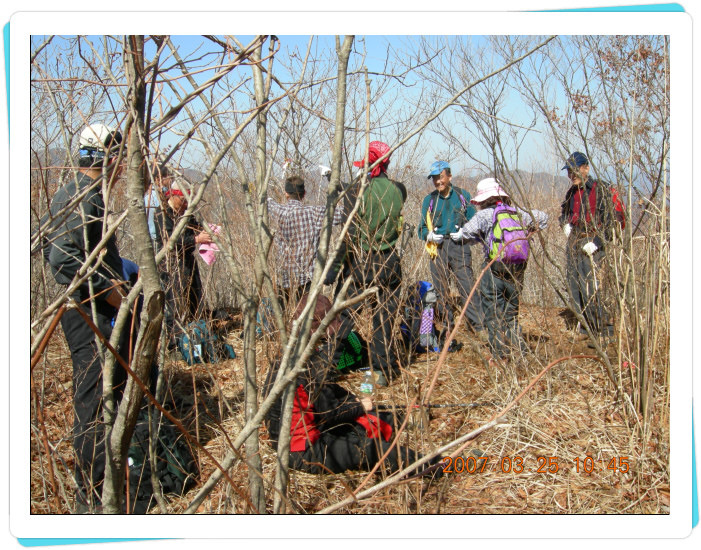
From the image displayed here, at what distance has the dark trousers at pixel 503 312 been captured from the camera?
3.60 m

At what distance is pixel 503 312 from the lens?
3715 millimetres

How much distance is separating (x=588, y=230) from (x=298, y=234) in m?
2.13

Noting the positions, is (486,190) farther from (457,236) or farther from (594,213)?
(594,213)

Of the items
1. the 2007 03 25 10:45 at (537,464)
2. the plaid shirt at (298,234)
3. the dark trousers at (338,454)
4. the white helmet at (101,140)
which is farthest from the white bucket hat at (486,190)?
the white helmet at (101,140)

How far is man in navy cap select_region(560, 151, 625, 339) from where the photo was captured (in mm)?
2885

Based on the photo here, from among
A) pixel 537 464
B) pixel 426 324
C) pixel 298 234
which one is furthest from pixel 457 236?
pixel 537 464

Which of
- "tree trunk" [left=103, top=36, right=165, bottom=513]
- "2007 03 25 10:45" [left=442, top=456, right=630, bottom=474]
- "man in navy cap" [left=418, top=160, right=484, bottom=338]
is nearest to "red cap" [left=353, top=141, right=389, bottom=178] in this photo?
"man in navy cap" [left=418, top=160, right=484, bottom=338]

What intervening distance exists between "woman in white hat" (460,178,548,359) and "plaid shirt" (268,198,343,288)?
1251 millimetres

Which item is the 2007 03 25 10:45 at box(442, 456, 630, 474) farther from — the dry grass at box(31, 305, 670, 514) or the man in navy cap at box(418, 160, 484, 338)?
the man in navy cap at box(418, 160, 484, 338)

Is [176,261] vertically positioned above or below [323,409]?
above

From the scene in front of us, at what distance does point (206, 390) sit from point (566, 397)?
2.43m

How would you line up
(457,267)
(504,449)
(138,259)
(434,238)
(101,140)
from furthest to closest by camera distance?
(434,238) < (457,267) < (504,449) < (101,140) < (138,259)

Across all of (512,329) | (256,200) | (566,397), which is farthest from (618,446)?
(256,200)
